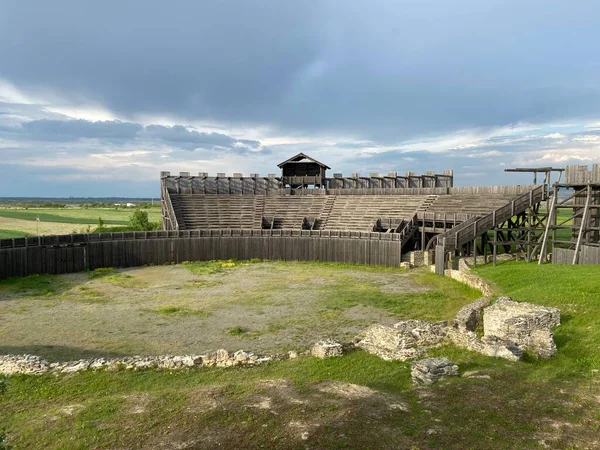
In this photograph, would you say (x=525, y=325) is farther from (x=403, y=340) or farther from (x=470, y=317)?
(x=403, y=340)

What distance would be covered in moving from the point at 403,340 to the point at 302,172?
43.6m

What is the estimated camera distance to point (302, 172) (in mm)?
57156

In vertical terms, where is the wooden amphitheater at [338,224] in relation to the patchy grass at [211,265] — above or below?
above

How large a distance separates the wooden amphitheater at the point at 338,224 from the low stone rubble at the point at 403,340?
16.9 meters

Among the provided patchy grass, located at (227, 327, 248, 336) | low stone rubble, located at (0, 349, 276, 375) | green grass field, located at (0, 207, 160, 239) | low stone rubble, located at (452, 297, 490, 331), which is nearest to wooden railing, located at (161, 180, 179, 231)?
green grass field, located at (0, 207, 160, 239)

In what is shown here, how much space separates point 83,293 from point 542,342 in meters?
25.6

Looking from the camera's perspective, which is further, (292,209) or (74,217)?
(74,217)

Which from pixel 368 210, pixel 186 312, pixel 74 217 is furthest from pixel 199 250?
pixel 74 217

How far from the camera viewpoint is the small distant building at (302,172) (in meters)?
55.8

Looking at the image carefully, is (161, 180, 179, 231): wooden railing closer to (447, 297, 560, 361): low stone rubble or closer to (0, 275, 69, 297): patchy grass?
(0, 275, 69, 297): patchy grass

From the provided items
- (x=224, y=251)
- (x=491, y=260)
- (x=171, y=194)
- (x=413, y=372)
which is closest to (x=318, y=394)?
(x=413, y=372)

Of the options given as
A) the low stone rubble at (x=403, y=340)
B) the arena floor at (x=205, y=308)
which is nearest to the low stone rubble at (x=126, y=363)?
the arena floor at (x=205, y=308)

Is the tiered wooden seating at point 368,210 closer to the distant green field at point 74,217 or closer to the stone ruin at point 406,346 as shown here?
the stone ruin at point 406,346

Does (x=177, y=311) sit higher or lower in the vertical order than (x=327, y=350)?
lower
